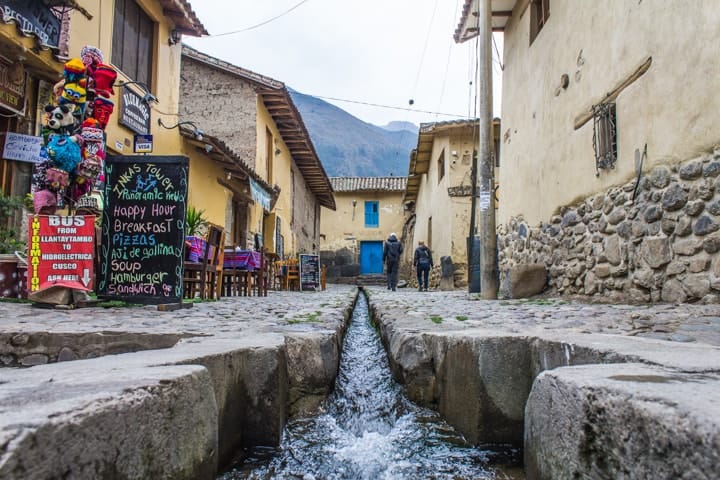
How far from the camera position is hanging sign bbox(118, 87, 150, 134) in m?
7.42

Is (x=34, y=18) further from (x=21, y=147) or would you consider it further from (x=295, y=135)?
(x=295, y=135)

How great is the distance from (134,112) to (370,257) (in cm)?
1967

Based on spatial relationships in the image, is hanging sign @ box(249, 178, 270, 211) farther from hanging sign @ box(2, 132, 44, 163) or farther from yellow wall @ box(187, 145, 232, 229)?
hanging sign @ box(2, 132, 44, 163)

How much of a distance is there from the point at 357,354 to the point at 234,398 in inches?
73.0

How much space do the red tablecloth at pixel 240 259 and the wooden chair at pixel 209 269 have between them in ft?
3.83

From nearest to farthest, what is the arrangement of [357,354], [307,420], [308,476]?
1. [308,476]
2. [307,420]
3. [357,354]

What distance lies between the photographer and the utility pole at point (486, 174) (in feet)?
22.1

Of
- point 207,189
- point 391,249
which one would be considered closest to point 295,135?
point 391,249

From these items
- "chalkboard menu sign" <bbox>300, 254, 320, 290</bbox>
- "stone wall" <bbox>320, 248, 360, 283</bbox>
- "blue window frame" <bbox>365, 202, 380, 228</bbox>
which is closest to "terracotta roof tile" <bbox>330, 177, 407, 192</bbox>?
"blue window frame" <bbox>365, 202, 380, 228</bbox>

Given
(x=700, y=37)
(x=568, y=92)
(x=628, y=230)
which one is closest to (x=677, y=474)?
(x=700, y=37)

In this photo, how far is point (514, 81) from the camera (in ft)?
28.0

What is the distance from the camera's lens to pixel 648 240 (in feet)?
14.5

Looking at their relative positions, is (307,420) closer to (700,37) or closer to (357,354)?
(357,354)

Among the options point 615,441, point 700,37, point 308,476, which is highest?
point 700,37
